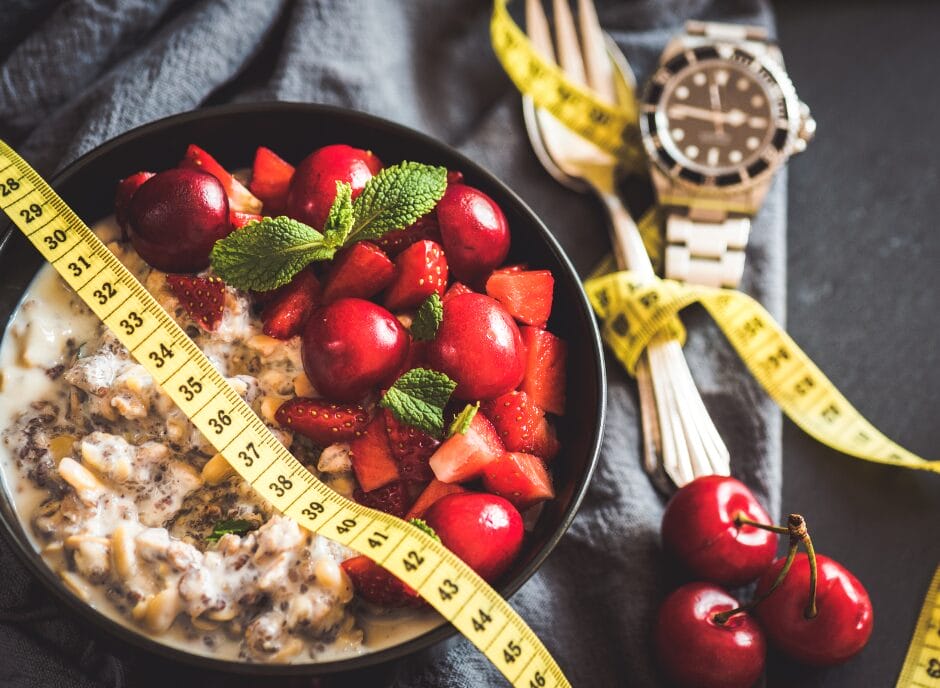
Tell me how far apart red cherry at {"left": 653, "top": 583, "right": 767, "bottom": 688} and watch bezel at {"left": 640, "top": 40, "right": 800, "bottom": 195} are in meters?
1.16

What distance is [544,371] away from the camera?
7.14 ft

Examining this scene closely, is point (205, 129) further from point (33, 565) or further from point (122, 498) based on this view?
point (33, 565)

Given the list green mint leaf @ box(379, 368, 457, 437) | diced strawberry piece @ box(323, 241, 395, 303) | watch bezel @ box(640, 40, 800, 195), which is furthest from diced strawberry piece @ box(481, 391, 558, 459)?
watch bezel @ box(640, 40, 800, 195)

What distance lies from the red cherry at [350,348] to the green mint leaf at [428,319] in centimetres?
5

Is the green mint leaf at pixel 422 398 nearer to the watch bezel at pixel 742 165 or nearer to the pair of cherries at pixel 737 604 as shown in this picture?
the pair of cherries at pixel 737 604

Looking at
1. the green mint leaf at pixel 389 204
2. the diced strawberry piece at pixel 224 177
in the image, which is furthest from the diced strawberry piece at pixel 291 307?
the diced strawberry piece at pixel 224 177

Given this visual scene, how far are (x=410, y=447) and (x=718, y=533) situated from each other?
815 millimetres

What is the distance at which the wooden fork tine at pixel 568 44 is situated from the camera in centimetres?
294

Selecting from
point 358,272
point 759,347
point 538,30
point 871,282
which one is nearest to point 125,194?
point 358,272

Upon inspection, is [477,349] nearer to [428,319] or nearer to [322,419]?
[428,319]

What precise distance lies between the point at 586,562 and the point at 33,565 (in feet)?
4.25

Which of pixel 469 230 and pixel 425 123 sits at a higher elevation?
pixel 469 230

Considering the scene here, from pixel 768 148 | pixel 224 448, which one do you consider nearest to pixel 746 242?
pixel 768 148

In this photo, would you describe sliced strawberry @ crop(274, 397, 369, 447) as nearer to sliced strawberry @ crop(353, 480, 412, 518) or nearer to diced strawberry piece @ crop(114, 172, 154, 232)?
sliced strawberry @ crop(353, 480, 412, 518)
